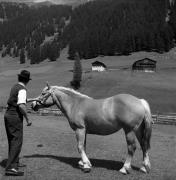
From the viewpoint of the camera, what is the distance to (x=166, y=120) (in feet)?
124

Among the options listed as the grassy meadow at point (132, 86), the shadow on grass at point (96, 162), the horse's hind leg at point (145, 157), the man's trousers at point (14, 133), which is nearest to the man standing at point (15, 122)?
the man's trousers at point (14, 133)

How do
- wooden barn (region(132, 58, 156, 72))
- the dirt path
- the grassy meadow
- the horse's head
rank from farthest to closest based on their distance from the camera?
wooden barn (region(132, 58, 156, 72)) < the grassy meadow < the horse's head < the dirt path

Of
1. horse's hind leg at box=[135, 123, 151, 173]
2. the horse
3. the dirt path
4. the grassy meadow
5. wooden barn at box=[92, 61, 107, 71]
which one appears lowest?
the grassy meadow

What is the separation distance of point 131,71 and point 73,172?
111m

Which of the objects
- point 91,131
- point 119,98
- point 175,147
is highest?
point 119,98

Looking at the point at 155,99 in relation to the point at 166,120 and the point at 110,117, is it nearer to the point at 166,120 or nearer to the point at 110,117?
the point at 166,120

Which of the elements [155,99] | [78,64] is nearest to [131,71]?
[78,64]

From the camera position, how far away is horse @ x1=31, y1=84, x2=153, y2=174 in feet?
33.2

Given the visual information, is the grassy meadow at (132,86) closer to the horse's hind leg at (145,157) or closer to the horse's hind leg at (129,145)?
the horse's hind leg at (145,157)

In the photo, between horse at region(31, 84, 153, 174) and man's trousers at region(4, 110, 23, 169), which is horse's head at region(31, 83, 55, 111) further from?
man's trousers at region(4, 110, 23, 169)

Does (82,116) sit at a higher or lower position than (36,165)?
higher

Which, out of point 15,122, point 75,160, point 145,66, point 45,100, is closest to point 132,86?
point 145,66

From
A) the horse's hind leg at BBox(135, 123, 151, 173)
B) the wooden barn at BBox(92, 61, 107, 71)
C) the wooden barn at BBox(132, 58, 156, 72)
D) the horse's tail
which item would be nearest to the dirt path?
the horse's hind leg at BBox(135, 123, 151, 173)

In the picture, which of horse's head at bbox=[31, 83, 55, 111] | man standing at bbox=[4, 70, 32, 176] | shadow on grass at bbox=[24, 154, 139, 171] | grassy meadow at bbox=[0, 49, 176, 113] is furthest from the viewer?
grassy meadow at bbox=[0, 49, 176, 113]
